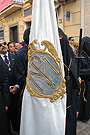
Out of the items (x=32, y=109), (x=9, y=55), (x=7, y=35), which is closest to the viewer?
(x=32, y=109)

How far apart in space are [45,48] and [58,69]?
0.87 feet

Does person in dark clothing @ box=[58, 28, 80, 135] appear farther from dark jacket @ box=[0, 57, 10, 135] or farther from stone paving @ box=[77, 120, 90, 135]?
dark jacket @ box=[0, 57, 10, 135]

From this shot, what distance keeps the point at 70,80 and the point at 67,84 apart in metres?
0.08

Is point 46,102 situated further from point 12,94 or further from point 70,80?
point 12,94

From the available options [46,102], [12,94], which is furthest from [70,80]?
[12,94]

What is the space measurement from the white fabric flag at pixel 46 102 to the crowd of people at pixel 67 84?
46 centimetres

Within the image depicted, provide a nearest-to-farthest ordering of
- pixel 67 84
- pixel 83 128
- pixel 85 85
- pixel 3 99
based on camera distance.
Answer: pixel 67 84 < pixel 3 99 < pixel 83 128 < pixel 85 85

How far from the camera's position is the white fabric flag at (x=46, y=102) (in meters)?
1.60

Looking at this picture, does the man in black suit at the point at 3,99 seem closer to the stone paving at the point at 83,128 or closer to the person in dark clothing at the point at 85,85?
the stone paving at the point at 83,128

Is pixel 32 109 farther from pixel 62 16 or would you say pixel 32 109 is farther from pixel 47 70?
pixel 62 16

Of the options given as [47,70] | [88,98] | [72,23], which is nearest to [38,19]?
[47,70]

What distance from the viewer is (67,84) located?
219 cm

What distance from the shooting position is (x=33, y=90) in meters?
Result: 1.72

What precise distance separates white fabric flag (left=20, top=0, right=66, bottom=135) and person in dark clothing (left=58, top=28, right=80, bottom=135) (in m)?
0.43
